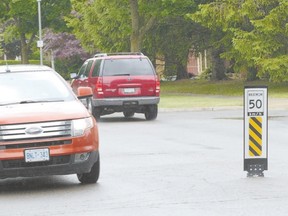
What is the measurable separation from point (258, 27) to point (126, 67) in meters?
17.7

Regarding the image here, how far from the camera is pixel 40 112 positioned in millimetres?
11609

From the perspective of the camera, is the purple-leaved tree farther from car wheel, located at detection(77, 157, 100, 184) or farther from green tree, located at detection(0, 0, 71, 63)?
car wheel, located at detection(77, 157, 100, 184)

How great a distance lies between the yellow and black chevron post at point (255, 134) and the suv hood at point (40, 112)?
221 centimetres

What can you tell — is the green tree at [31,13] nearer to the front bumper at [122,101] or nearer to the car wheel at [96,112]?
the car wheel at [96,112]

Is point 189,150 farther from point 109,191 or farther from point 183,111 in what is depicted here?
point 183,111

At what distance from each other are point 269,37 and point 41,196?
33437 mm

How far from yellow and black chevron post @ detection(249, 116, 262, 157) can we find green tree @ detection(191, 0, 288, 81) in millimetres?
29413

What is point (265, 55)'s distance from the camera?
142ft

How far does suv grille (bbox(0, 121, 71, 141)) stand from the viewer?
11.3 meters

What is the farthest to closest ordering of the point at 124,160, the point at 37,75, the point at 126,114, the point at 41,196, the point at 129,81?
the point at 126,114 < the point at 129,81 < the point at 124,160 < the point at 37,75 < the point at 41,196

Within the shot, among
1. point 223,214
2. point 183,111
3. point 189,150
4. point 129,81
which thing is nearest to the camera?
point 223,214

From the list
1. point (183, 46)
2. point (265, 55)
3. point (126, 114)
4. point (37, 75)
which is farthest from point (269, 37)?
point (37, 75)

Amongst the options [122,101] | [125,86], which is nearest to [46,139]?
[122,101]

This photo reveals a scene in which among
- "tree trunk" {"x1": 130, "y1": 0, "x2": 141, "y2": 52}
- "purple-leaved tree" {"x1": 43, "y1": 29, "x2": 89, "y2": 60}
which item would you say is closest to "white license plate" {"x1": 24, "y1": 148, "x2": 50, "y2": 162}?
"tree trunk" {"x1": 130, "y1": 0, "x2": 141, "y2": 52}
